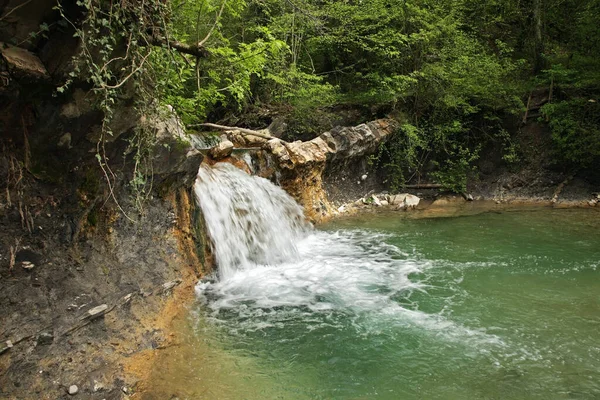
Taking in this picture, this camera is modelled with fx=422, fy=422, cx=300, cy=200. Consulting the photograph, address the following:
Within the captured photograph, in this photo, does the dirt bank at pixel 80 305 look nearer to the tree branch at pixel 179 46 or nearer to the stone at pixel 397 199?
the tree branch at pixel 179 46

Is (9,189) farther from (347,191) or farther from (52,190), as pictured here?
(347,191)

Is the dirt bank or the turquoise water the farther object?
the turquoise water

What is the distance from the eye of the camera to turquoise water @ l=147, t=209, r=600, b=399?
390 centimetres

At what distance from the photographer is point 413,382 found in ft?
13.0

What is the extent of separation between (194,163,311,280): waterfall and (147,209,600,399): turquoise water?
373 millimetres

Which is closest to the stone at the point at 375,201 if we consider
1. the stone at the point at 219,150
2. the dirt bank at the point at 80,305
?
the stone at the point at 219,150

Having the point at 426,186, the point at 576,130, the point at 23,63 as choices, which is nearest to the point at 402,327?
the point at 23,63

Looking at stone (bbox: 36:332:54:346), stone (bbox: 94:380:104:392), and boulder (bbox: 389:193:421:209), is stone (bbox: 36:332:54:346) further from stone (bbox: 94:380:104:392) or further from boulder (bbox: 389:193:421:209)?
boulder (bbox: 389:193:421:209)

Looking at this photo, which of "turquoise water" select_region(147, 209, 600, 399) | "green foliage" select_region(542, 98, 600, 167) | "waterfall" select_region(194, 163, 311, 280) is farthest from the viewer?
"green foliage" select_region(542, 98, 600, 167)

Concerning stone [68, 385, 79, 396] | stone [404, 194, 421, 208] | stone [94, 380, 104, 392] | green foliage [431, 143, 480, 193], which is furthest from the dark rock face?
stone [68, 385, 79, 396]

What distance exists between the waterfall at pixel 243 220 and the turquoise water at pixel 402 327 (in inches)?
14.7

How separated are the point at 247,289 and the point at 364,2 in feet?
36.5

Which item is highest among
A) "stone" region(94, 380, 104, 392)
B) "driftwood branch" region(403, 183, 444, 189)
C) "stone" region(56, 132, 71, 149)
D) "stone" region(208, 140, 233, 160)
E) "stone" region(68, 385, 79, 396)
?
"stone" region(56, 132, 71, 149)

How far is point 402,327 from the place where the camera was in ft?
16.4
